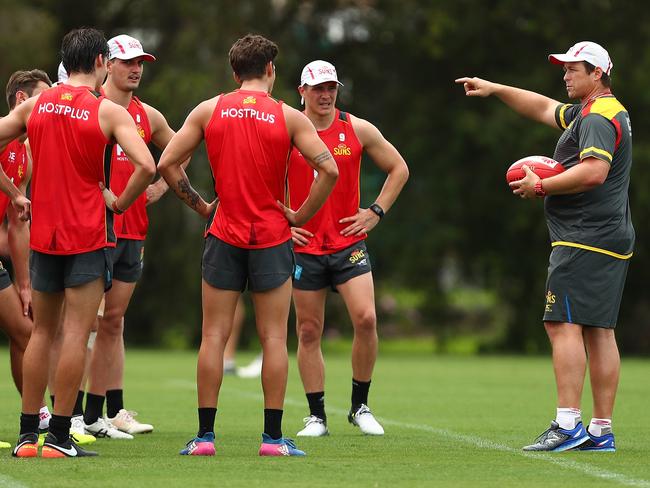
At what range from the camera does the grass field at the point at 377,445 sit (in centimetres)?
701

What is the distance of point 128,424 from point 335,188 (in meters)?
2.32

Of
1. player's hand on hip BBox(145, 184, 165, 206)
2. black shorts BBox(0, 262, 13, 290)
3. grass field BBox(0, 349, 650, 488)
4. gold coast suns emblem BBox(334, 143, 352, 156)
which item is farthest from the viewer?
player's hand on hip BBox(145, 184, 165, 206)

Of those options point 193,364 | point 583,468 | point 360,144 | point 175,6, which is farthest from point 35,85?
point 175,6

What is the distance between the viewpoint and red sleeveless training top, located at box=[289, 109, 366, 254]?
979 centimetres

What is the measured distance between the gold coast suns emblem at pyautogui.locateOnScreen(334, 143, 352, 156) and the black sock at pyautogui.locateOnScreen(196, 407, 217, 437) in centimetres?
A: 260

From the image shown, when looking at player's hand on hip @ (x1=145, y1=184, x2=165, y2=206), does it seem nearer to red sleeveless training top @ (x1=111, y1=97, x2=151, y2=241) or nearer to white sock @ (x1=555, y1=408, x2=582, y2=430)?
red sleeveless training top @ (x1=111, y1=97, x2=151, y2=241)

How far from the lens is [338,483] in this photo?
6840 millimetres

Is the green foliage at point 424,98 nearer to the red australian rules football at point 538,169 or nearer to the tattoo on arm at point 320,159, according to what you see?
the red australian rules football at point 538,169

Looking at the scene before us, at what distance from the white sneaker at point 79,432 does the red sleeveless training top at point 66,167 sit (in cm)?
170

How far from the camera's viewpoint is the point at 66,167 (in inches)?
304

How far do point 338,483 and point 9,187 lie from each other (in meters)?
2.94

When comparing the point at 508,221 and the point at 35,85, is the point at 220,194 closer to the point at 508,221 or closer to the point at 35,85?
the point at 35,85

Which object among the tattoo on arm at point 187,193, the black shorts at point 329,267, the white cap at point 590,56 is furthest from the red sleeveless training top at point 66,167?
the white cap at point 590,56

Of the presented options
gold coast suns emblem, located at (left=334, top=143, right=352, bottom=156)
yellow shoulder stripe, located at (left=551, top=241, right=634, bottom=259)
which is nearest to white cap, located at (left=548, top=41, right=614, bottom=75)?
yellow shoulder stripe, located at (left=551, top=241, right=634, bottom=259)
